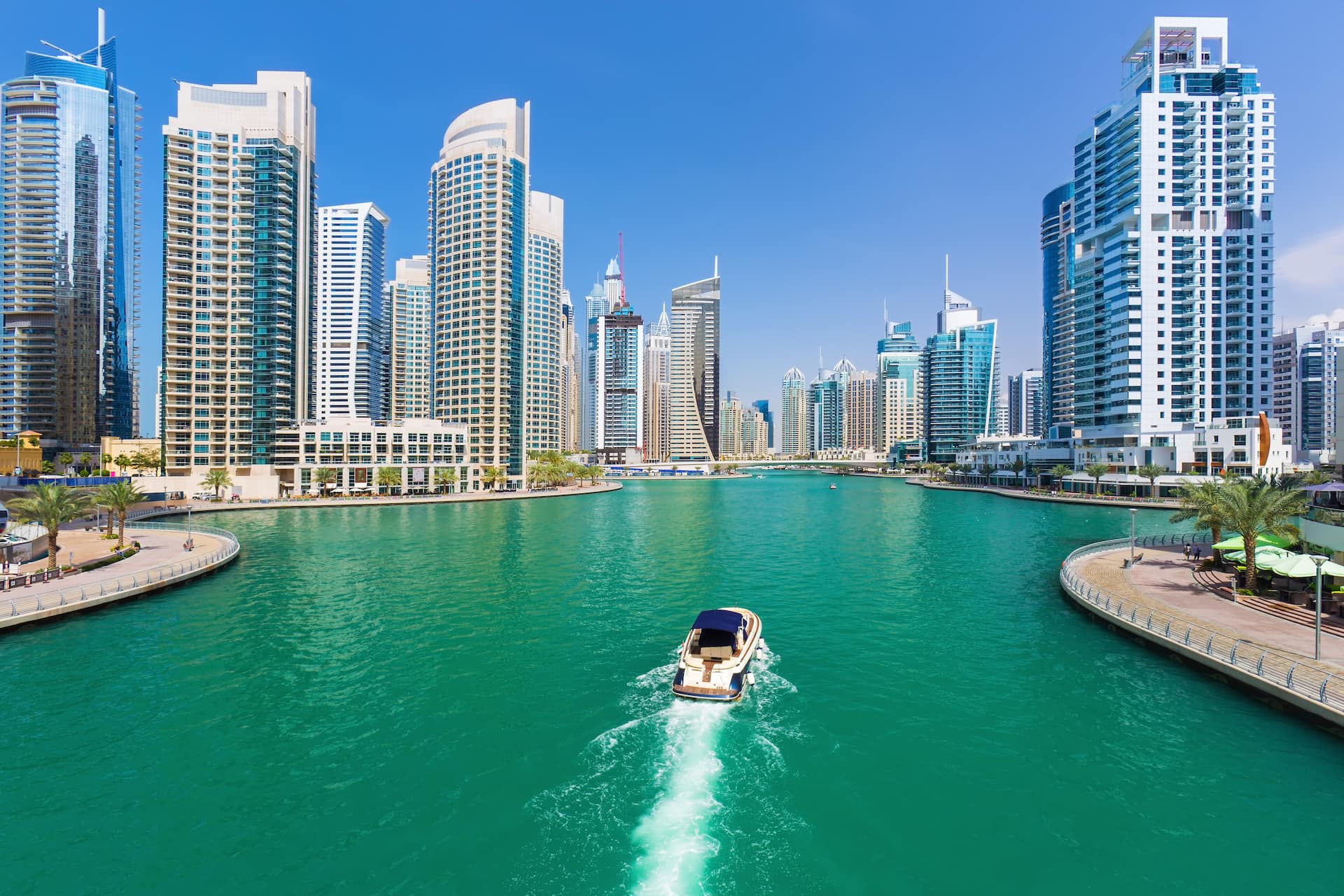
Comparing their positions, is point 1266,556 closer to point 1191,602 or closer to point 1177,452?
point 1191,602

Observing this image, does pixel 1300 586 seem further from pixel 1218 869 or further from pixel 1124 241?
pixel 1124 241

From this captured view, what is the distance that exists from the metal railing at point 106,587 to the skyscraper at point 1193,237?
517 feet

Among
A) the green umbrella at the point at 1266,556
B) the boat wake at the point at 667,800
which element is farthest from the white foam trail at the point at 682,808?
the green umbrella at the point at 1266,556

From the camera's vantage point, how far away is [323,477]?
4870 inches

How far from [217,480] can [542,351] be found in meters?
89.0

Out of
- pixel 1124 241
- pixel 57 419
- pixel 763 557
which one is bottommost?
pixel 763 557

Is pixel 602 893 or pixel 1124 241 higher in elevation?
pixel 1124 241

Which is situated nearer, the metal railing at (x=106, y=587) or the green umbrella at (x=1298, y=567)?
the green umbrella at (x=1298, y=567)

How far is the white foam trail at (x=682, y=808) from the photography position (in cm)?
1541

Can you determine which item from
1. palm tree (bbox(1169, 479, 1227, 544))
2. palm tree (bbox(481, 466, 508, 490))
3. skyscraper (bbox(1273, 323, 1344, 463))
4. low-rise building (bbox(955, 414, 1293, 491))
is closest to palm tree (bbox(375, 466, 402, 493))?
palm tree (bbox(481, 466, 508, 490))

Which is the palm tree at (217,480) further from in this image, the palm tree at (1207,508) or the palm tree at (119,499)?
the palm tree at (1207,508)

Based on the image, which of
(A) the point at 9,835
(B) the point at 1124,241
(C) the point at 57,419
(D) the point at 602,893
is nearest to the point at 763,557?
(D) the point at 602,893

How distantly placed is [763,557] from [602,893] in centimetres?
4699

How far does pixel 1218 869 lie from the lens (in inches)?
607
